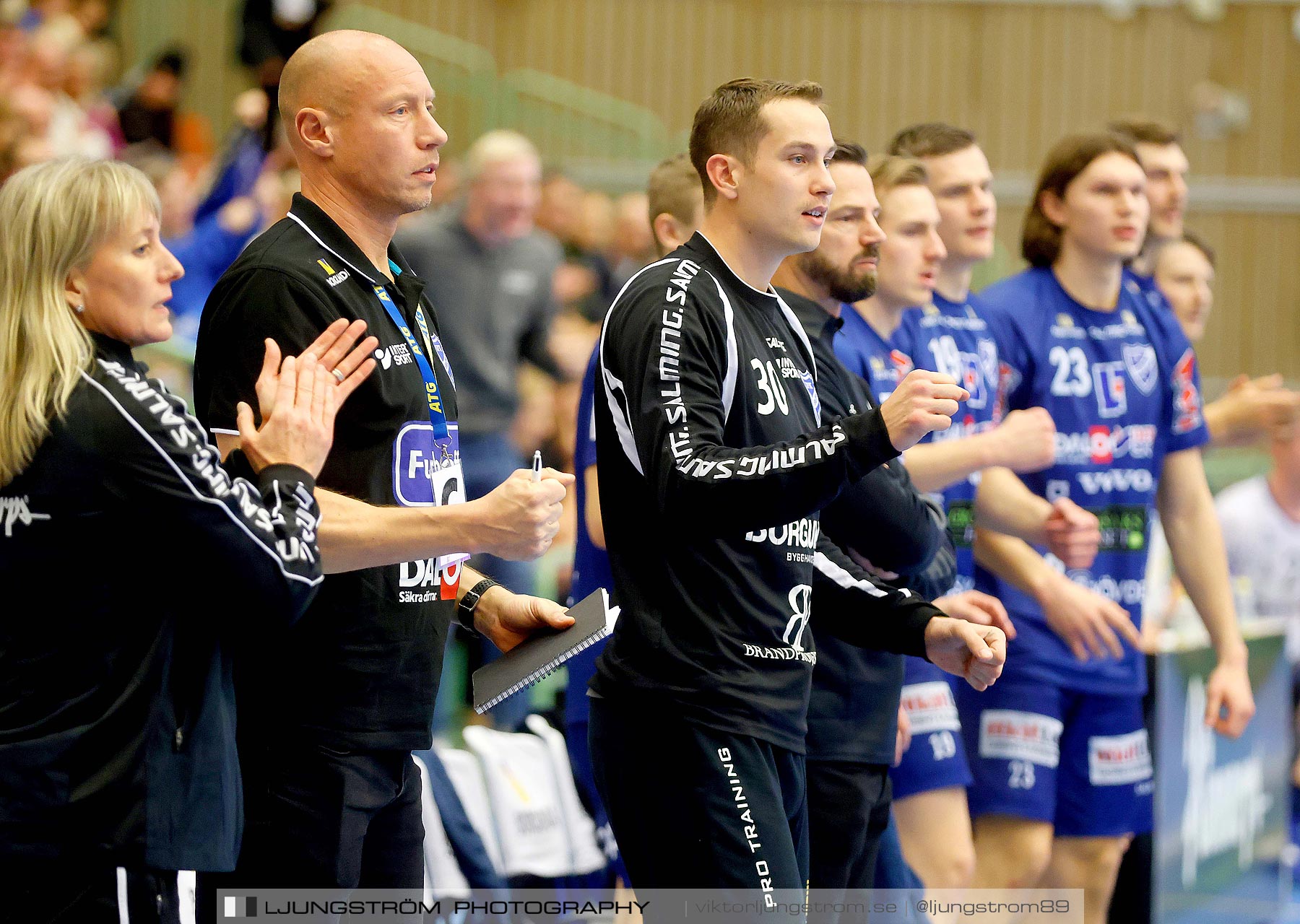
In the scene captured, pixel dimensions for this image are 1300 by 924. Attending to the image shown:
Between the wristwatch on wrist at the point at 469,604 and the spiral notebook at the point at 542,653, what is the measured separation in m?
0.18

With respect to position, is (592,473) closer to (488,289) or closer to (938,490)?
A: (938,490)

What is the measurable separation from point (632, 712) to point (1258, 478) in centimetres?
618

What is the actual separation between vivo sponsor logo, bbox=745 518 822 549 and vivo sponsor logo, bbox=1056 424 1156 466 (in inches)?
76.6

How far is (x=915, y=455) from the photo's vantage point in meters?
3.94

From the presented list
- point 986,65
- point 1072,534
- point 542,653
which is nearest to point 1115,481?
point 1072,534

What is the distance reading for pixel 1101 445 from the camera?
190 inches

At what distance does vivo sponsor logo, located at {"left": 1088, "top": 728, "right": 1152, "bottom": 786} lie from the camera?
186 inches

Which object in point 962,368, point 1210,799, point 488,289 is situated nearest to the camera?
point 962,368

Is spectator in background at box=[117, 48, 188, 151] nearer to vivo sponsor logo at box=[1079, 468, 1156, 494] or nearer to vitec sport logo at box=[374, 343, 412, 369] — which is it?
vivo sponsor logo at box=[1079, 468, 1156, 494]

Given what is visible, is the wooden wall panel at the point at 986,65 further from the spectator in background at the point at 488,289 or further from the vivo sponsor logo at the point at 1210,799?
the vivo sponsor logo at the point at 1210,799

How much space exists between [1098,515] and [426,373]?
2619 millimetres

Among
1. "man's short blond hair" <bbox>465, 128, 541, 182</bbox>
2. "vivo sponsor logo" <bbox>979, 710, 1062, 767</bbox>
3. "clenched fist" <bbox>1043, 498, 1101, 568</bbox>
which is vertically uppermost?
"man's short blond hair" <bbox>465, 128, 541, 182</bbox>

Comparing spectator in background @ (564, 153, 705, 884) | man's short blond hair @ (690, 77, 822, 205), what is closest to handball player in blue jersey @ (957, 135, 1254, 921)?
spectator in background @ (564, 153, 705, 884)

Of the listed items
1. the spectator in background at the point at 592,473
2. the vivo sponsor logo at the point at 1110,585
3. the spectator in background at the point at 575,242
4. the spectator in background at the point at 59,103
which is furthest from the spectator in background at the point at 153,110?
the vivo sponsor logo at the point at 1110,585
